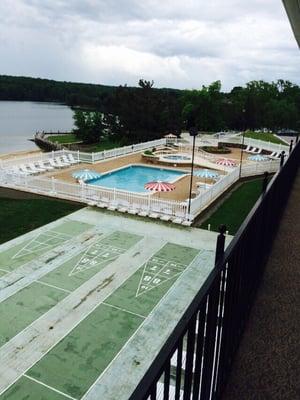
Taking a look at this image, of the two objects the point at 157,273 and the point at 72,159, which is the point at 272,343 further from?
the point at 72,159

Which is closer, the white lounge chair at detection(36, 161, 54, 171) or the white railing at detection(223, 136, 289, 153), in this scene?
the white lounge chair at detection(36, 161, 54, 171)

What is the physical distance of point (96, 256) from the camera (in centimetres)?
1152

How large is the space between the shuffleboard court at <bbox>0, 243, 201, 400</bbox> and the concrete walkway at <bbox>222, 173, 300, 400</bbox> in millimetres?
4388

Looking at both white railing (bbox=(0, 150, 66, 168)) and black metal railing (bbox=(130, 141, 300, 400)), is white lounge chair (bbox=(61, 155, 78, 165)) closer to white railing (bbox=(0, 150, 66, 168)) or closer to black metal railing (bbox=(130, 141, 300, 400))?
white railing (bbox=(0, 150, 66, 168))

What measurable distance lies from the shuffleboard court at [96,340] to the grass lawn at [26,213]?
552cm

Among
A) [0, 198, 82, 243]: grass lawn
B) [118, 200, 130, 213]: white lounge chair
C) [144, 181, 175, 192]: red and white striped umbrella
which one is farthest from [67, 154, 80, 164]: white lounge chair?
[118, 200, 130, 213]: white lounge chair

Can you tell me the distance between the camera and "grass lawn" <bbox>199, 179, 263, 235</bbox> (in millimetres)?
14737

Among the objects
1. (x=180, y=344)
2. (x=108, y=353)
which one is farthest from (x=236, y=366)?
(x=108, y=353)

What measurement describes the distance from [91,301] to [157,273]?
93.0 inches

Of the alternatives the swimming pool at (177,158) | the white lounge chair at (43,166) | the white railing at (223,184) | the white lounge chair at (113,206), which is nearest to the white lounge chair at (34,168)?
the white lounge chair at (43,166)

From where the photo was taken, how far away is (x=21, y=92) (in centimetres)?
12019

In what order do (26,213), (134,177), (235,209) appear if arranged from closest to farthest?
(26,213)
(235,209)
(134,177)

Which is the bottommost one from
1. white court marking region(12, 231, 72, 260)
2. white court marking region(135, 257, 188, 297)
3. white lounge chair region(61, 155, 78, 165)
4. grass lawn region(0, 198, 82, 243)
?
white court marking region(135, 257, 188, 297)

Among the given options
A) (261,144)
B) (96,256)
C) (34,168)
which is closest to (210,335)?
(96,256)
